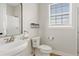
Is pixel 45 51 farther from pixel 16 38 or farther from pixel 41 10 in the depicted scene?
pixel 41 10

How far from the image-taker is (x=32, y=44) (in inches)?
95.8

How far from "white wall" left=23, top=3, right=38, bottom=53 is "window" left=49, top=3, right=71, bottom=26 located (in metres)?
0.36

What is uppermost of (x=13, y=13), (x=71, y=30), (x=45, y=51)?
(x=13, y=13)

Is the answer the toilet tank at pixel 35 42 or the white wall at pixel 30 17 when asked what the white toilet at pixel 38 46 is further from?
the white wall at pixel 30 17

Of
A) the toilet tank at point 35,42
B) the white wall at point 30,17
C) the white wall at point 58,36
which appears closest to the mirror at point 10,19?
the white wall at point 30,17

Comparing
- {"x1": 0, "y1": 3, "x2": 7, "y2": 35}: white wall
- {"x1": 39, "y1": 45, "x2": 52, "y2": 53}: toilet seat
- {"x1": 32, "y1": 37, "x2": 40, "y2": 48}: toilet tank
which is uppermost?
{"x1": 0, "y1": 3, "x2": 7, "y2": 35}: white wall

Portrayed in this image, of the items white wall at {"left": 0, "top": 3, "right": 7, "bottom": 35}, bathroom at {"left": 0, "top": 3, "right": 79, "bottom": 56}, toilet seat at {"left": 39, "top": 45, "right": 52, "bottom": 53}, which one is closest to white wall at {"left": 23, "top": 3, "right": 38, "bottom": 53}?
bathroom at {"left": 0, "top": 3, "right": 79, "bottom": 56}

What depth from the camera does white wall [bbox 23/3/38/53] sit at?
2307mm

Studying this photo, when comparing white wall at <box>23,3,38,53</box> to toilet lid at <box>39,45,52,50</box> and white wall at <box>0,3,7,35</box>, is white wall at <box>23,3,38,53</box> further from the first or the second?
white wall at <box>0,3,7,35</box>

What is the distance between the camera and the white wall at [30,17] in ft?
7.57

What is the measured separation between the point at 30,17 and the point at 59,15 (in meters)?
0.67

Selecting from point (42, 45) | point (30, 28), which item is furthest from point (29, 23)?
point (42, 45)

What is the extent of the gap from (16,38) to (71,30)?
121cm

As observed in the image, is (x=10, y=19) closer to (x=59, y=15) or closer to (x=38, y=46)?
(x=38, y=46)
